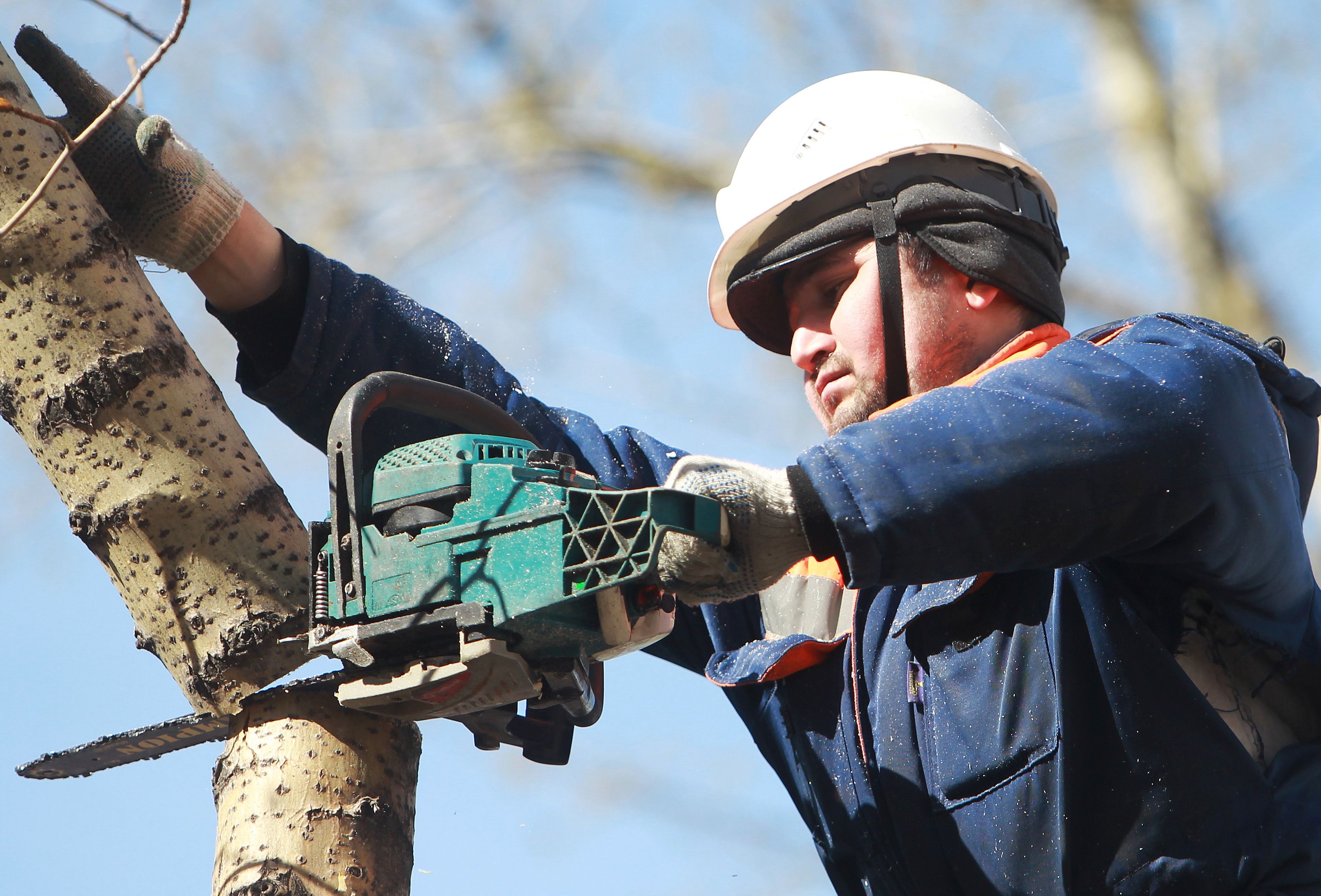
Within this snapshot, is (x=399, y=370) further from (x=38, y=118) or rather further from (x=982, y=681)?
(x=982, y=681)

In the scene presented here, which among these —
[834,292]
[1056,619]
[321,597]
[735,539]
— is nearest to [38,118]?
[321,597]

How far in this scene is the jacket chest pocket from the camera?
88.2 inches

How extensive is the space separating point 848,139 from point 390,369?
1.16m

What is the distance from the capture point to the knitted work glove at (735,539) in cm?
179

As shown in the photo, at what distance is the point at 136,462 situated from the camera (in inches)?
87.1

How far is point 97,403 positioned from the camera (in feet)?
7.19

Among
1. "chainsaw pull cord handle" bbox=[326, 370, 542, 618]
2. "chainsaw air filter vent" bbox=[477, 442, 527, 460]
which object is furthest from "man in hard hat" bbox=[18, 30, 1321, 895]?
"chainsaw pull cord handle" bbox=[326, 370, 542, 618]

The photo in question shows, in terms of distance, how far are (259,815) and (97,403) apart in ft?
2.44

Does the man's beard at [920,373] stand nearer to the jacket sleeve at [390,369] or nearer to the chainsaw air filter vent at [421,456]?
the jacket sleeve at [390,369]

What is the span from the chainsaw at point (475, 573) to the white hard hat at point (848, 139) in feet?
3.53

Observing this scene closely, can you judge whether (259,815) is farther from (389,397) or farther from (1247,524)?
(1247,524)

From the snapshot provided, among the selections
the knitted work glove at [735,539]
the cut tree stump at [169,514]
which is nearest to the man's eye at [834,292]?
the knitted work glove at [735,539]

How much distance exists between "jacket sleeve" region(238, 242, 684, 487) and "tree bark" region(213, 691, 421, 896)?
70 cm

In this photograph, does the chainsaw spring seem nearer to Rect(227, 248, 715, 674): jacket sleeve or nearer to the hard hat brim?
Rect(227, 248, 715, 674): jacket sleeve
